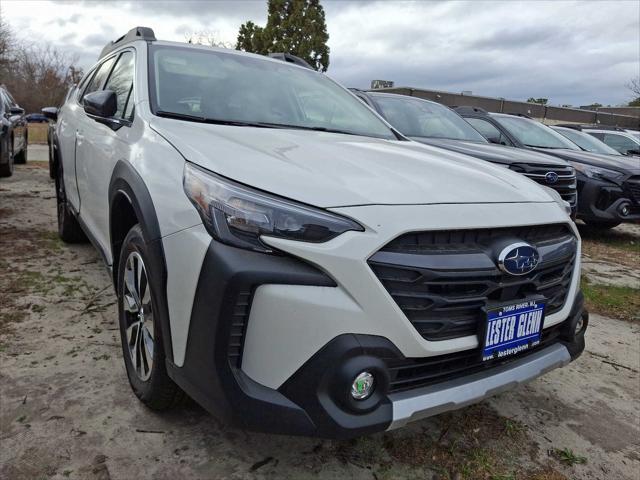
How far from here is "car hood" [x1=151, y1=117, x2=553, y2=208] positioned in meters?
1.70

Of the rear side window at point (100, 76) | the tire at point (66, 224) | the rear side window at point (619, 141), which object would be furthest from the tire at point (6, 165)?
the rear side window at point (619, 141)

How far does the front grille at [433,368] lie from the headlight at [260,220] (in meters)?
0.46

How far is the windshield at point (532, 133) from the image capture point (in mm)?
7582

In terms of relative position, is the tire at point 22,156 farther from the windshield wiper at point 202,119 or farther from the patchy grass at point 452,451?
the patchy grass at point 452,451

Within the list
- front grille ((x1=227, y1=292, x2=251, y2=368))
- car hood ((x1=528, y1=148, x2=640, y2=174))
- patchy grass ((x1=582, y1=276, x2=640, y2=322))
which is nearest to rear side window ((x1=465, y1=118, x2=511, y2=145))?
car hood ((x1=528, y1=148, x2=640, y2=174))

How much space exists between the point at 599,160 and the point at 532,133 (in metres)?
1.12

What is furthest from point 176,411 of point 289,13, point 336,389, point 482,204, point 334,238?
point 289,13

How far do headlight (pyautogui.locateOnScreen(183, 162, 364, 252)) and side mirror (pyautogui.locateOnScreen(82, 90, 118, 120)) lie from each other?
1254mm

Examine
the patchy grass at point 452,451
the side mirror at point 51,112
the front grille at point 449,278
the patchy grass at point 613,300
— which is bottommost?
the patchy grass at point 452,451

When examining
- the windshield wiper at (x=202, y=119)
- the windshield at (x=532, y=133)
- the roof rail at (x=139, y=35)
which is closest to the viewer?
the windshield wiper at (x=202, y=119)

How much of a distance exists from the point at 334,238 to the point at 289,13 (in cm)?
3558

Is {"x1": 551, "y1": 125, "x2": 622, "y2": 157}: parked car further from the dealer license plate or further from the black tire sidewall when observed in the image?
the black tire sidewall

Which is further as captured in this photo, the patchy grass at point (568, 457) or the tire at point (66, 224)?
the tire at point (66, 224)

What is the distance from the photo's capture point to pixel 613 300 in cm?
431
